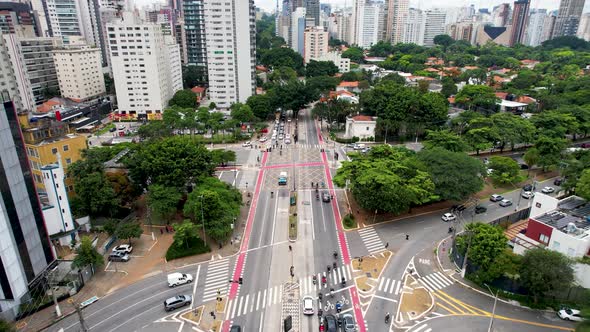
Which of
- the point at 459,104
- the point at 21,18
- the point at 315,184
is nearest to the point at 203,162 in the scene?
the point at 315,184

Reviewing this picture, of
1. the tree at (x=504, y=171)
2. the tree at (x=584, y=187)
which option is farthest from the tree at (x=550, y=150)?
the tree at (x=584, y=187)

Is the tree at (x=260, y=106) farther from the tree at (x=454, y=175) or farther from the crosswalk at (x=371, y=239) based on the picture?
the crosswalk at (x=371, y=239)

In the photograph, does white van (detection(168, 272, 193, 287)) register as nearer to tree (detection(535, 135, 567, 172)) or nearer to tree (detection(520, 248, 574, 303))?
tree (detection(520, 248, 574, 303))

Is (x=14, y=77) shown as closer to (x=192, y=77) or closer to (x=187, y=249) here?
(x=192, y=77)

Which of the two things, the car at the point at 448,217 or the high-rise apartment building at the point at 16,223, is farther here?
Result: the car at the point at 448,217

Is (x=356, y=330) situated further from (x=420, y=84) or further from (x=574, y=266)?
(x=420, y=84)

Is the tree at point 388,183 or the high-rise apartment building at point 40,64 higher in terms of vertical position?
the high-rise apartment building at point 40,64
